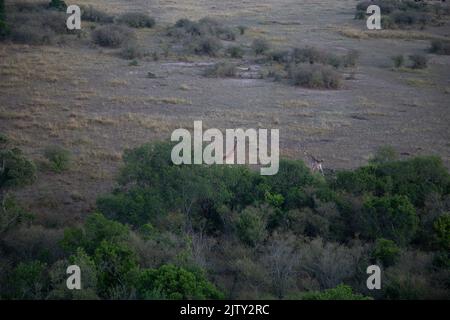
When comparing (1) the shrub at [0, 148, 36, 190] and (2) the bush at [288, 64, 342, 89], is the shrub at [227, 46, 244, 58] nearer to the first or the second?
(2) the bush at [288, 64, 342, 89]

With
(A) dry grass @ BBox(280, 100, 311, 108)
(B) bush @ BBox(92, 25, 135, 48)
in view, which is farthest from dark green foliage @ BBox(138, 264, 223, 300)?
(B) bush @ BBox(92, 25, 135, 48)

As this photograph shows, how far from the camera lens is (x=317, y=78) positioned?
2447 centimetres

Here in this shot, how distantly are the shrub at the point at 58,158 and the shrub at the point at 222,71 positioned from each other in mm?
12192

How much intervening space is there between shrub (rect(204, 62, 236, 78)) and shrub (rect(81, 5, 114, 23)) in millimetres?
16476

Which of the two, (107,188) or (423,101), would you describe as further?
(423,101)

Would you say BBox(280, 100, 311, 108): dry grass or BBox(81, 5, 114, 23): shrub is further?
BBox(81, 5, 114, 23): shrub

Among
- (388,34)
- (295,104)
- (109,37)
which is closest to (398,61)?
(295,104)

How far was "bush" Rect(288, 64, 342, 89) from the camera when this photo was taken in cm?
2467

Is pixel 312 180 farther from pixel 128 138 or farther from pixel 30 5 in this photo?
pixel 30 5

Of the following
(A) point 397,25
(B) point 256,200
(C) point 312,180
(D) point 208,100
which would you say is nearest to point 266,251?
(B) point 256,200

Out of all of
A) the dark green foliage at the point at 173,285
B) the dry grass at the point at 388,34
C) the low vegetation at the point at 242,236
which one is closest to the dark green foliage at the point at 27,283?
the low vegetation at the point at 242,236
